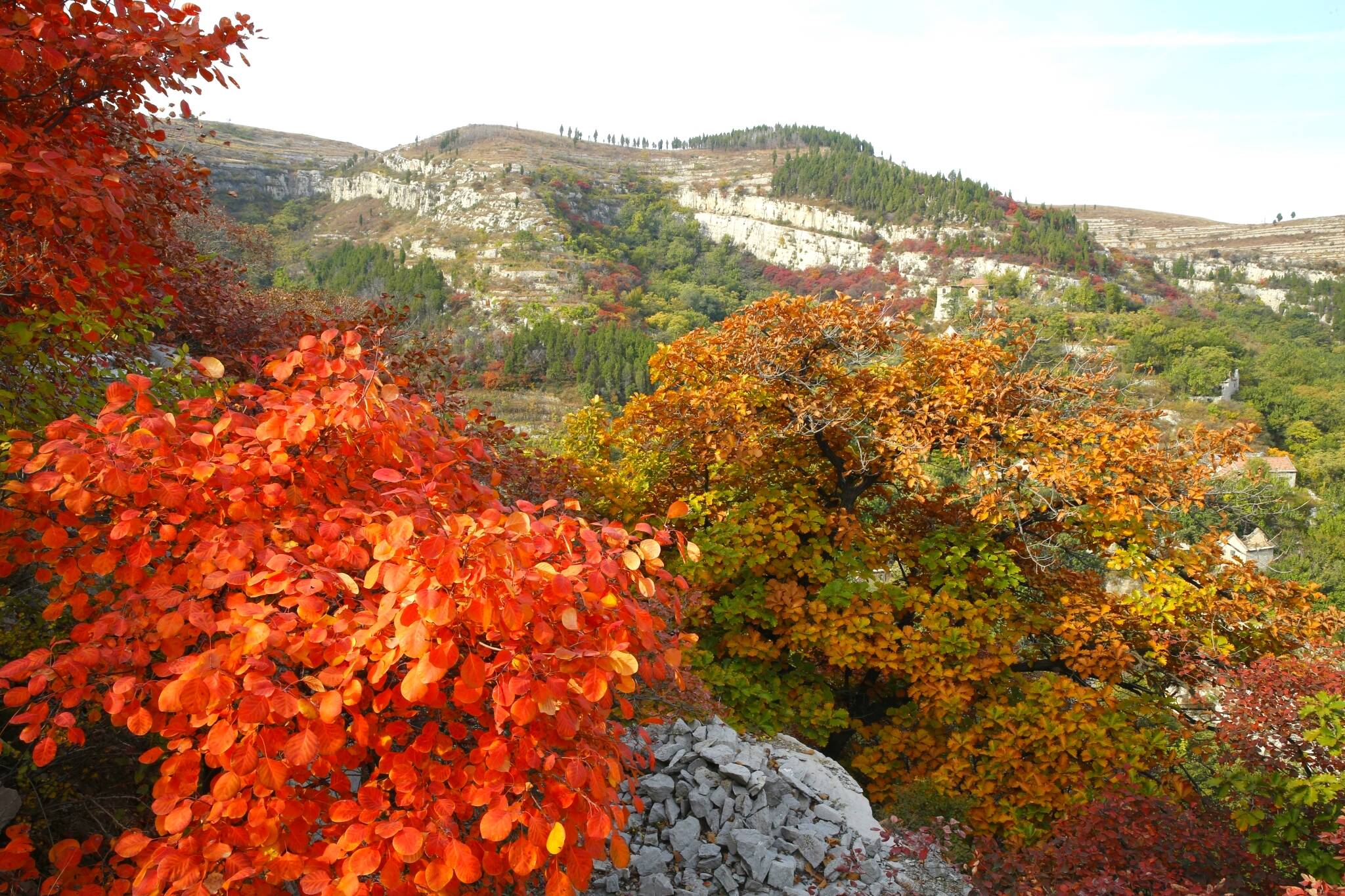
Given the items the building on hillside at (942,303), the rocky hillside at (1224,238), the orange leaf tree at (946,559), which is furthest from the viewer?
the rocky hillside at (1224,238)

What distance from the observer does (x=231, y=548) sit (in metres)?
2.29

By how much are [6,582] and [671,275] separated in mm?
89136

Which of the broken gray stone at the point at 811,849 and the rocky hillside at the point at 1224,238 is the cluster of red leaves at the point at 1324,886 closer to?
the broken gray stone at the point at 811,849

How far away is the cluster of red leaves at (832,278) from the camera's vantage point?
87.1m

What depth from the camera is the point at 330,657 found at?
6.56 ft

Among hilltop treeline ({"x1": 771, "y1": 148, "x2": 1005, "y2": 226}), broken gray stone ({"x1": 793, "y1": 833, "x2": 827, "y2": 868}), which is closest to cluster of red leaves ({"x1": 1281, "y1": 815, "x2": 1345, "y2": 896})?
broken gray stone ({"x1": 793, "y1": 833, "x2": 827, "y2": 868})

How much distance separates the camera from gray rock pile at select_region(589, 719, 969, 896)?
13.5ft

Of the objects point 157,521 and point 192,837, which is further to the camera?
point 157,521

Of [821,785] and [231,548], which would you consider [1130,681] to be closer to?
[821,785]

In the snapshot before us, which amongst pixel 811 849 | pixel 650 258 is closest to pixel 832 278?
pixel 650 258

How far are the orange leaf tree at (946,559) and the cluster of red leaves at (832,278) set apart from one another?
3118 inches

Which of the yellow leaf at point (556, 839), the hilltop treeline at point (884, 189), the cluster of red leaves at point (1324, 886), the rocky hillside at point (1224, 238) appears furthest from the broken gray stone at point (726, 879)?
the rocky hillside at point (1224, 238)

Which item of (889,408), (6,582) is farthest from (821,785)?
(6,582)

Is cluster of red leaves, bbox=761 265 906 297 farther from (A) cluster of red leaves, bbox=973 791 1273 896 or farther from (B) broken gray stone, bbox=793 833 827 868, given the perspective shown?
(B) broken gray stone, bbox=793 833 827 868
